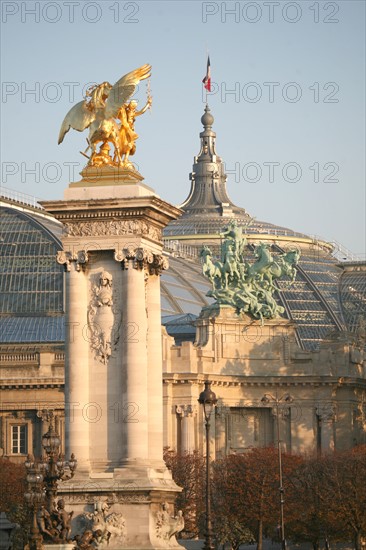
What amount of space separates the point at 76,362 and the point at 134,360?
2137 mm

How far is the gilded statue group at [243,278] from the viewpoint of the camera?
504 ft

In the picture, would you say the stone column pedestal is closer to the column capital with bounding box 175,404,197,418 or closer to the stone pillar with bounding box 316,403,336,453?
the column capital with bounding box 175,404,197,418

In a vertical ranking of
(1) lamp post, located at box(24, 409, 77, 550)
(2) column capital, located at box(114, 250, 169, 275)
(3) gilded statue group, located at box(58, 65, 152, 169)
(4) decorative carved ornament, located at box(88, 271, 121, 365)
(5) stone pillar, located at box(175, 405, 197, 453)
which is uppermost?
(3) gilded statue group, located at box(58, 65, 152, 169)

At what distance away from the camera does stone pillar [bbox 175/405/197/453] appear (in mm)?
151000

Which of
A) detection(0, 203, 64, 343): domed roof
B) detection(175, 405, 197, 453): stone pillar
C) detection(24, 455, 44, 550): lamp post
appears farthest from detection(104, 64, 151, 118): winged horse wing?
detection(0, 203, 64, 343): domed roof

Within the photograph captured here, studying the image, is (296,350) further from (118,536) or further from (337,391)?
(118,536)

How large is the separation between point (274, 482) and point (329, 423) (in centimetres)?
3439

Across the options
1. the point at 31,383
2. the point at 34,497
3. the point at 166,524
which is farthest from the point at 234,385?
the point at 34,497

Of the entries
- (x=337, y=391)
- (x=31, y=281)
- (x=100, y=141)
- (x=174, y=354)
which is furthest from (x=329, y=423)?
(x=100, y=141)

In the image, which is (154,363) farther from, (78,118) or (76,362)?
(78,118)

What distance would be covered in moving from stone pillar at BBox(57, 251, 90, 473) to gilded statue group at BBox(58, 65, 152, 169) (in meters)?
4.16

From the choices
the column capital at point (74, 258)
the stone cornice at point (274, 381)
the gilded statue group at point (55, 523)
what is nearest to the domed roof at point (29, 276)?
the stone cornice at point (274, 381)

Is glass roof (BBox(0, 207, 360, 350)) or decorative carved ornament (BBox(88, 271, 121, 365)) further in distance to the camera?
glass roof (BBox(0, 207, 360, 350))

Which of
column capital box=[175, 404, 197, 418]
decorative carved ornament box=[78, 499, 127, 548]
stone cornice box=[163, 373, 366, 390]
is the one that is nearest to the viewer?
decorative carved ornament box=[78, 499, 127, 548]
